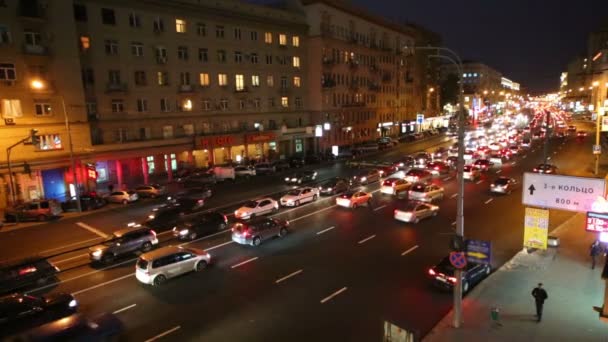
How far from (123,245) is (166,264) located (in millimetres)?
4930

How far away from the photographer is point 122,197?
3591 centimetres

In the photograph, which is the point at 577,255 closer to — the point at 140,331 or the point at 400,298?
the point at 400,298

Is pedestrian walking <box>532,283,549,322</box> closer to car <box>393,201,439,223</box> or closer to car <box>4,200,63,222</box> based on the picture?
car <box>393,201,439,223</box>

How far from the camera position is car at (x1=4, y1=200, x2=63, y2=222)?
→ 102 feet

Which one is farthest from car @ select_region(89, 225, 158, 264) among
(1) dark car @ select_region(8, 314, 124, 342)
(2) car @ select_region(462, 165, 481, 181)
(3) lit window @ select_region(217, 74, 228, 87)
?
(2) car @ select_region(462, 165, 481, 181)

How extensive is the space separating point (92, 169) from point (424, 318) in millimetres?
32360

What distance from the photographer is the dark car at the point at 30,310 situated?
14602mm

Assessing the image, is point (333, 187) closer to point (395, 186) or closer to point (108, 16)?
point (395, 186)

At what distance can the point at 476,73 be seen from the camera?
15812 cm

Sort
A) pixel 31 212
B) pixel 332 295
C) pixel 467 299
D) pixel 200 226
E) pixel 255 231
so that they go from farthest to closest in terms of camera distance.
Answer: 1. pixel 31 212
2. pixel 200 226
3. pixel 255 231
4. pixel 332 295
5. pixel 467 299

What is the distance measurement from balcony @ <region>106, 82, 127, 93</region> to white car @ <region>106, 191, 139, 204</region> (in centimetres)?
1127

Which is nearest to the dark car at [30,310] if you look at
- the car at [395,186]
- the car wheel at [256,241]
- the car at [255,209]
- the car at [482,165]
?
the car wheel at [256,241]

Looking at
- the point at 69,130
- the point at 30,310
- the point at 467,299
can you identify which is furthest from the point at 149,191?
the point at 467,299

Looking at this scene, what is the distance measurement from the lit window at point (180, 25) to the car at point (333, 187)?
2504cm
